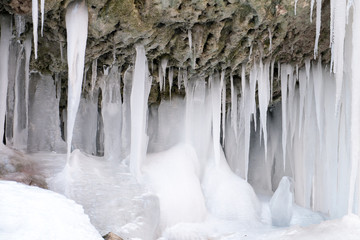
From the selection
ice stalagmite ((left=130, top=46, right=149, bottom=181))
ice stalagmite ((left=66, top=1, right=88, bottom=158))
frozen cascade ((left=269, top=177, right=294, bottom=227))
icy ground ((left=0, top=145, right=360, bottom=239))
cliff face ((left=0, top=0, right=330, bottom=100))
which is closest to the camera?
icy ground ((left=0, top=145, right=360, bottom=239))

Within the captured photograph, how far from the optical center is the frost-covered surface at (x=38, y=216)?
7.80 feet

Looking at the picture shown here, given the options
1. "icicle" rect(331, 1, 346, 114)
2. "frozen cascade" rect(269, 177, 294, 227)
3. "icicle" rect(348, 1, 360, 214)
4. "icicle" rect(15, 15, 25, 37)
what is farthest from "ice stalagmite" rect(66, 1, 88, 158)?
"frozen cascade" rect(269, 177, 294, 227)

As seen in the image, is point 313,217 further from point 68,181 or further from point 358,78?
point 68,181

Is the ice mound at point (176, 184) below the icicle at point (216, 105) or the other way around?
below

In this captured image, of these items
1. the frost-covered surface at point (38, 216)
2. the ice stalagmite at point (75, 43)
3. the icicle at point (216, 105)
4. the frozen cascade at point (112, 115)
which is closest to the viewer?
the frost-covered surface at point (38, 216)

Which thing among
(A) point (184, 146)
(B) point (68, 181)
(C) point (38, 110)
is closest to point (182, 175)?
(A) point (184, 146)

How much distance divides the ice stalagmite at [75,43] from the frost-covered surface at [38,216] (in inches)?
60.7

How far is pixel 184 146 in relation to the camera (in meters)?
6.30

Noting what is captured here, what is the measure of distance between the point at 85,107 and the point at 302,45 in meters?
3.49

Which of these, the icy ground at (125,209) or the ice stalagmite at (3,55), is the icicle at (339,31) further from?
the ice stalagmite at (3,55)

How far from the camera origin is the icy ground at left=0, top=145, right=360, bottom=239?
2613 millimetres

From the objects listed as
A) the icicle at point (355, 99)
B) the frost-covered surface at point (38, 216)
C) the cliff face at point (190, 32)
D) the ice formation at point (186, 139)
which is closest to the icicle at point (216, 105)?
the ice formation at point (186, 139)

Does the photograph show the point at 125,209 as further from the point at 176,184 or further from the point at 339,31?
the point at 339,31

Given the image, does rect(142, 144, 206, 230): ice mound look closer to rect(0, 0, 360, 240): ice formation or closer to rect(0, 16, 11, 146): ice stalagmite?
rect(0, 0, 360, 240): ice formation
